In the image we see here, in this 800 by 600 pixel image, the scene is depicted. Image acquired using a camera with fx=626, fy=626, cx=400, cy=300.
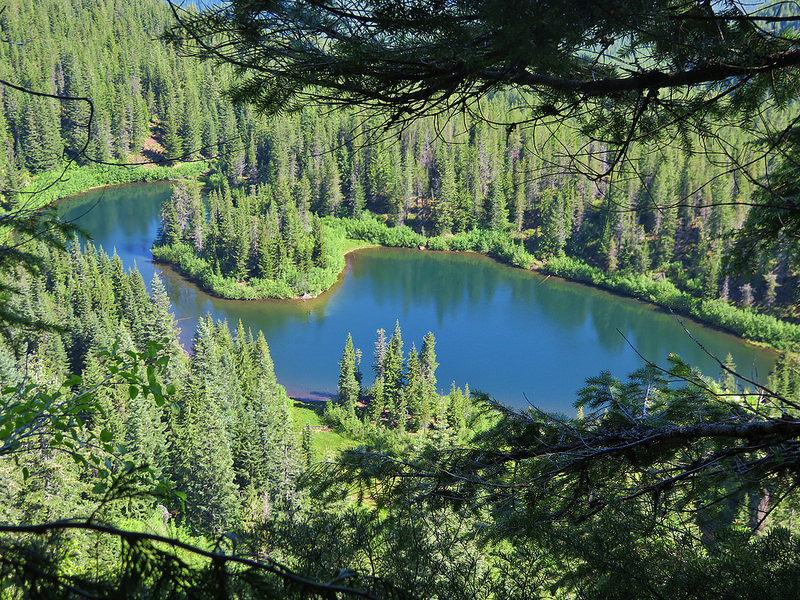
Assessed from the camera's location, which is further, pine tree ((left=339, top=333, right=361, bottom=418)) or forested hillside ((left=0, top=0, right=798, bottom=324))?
forested hillside ((left=0, top=0, right=798, bottom=324))

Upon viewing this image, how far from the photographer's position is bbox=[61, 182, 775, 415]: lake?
30.7m

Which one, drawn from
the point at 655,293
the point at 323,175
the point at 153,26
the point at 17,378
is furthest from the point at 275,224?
Result: the point at 153,26

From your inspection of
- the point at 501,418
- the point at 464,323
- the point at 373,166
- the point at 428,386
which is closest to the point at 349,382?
the point at 428,386

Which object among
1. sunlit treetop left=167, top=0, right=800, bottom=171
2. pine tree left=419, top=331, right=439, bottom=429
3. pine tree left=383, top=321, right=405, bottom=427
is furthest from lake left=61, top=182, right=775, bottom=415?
sunlit treetop left=167, top=0, right=800, bottom=171

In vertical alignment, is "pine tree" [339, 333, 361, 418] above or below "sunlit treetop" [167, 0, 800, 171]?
below

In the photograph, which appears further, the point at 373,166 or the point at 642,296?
the point at 373,166

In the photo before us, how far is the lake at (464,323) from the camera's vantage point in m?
30.7

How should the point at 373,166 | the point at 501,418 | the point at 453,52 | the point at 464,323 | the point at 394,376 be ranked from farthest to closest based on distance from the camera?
the point at 373,166
the point at 464,323
the point at 394,376
the point at 501,418
the point at 453,52

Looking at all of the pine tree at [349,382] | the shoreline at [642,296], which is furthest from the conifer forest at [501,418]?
the shoreline at [642,296]

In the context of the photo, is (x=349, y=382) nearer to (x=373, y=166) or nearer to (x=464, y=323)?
(x=464, y=323)

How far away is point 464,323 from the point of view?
38.1 metres

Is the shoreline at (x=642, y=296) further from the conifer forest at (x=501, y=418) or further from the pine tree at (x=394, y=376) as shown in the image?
the conifer forest at (x=501, y=418)

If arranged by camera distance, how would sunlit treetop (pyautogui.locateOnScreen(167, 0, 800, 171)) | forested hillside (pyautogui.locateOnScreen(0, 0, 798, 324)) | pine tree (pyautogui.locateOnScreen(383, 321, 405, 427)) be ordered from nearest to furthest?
sunlit treetop (pyautogui.locateOnScreen(167, 0, 800, 171)) → pine tree (pyautogui.locateOnScreen(383, 321, 405, 427)) → forested hillside (pyautogui.locateOnScreen(0, 0, 798, 324))

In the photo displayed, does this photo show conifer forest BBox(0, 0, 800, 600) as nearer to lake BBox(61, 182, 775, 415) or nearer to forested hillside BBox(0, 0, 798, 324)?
lake BBox(61, 182, 775, 415)
